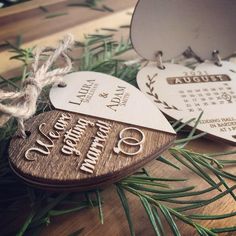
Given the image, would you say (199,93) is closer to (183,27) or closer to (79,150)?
(183,27)

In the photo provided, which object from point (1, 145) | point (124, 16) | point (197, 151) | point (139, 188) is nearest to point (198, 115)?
point (197, 151)

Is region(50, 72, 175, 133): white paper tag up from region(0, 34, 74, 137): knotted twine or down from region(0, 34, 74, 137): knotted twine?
down

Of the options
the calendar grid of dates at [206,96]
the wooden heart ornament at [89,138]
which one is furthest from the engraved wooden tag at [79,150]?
the calendar grid of dates at [206,96]

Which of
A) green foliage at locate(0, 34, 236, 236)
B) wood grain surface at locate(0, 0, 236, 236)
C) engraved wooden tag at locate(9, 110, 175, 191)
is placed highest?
engraved wooden tag at locate(9, 110, 175, 191)

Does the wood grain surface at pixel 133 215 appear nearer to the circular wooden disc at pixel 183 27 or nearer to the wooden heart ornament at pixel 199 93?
the wooden heart ornament at pixel 199 93

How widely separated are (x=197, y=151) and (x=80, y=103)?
0.64 feet

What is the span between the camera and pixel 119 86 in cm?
60

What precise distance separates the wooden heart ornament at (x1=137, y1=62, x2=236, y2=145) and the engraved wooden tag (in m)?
0.10

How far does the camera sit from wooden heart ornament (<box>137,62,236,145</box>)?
1.89ft

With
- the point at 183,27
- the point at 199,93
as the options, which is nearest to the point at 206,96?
the point at 199,93

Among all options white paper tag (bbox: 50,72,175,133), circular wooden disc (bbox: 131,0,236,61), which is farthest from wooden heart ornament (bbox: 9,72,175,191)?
circular wooden disc (bbox: 131,0,236,61)

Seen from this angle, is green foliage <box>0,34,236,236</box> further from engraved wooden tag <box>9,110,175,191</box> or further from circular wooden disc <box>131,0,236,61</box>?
circular wooden disc <box>131,0,236,61</box>

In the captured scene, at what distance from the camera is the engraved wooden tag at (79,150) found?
0.44 m

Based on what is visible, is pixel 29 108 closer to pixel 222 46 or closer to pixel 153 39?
pixel 153 39
